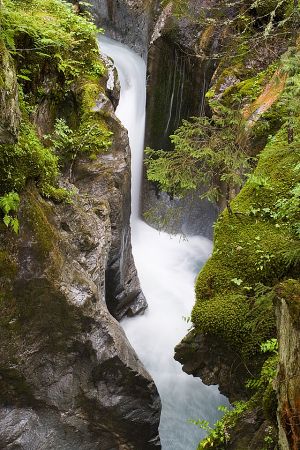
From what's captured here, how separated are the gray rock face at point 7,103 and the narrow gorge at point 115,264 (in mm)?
21

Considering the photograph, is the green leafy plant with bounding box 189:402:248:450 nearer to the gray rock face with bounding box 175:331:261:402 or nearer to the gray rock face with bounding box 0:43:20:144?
the gray rock face with bounding box 175:331:261:402

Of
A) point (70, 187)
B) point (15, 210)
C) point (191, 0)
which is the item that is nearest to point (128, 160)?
point (70, 187)

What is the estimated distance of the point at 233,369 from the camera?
4961mm

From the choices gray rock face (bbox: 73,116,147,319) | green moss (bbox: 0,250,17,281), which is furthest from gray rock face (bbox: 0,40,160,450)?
gray rock face (bbox: 73,116,147,319)

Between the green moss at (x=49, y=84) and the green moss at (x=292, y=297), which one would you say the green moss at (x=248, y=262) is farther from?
the green moss at (x=49, y=84)

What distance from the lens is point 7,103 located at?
4.29 m

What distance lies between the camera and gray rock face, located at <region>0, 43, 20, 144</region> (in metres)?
4.20

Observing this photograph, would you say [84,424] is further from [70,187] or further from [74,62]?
[74,62]

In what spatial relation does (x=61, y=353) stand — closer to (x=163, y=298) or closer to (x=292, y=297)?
(x=292, y=297)

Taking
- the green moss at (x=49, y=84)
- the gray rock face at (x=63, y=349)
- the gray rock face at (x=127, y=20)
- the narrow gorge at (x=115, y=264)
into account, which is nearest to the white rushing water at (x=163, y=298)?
the narrow gorge at (x=115, y=264)

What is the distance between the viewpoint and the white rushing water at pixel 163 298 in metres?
8.22

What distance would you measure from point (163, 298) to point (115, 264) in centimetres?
321

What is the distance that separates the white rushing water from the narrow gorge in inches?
2.2

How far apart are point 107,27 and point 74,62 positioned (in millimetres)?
10706
